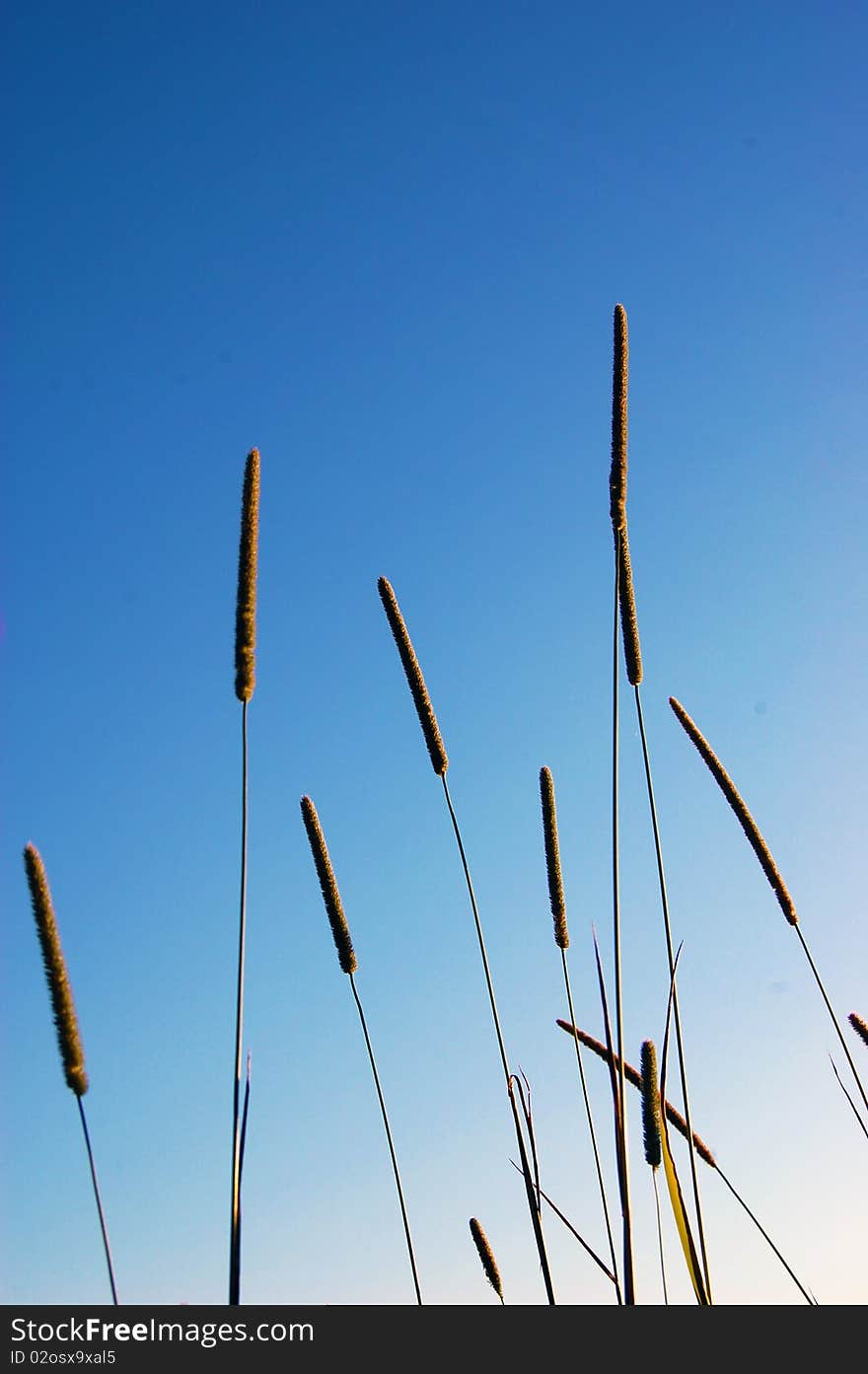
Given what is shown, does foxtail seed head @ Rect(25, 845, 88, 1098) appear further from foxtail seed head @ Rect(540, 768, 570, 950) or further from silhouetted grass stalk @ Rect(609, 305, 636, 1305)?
foxtail seed head @ Rect(540, 768, 570, 950)

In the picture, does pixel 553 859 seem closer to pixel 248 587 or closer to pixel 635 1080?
pixel 635 1080

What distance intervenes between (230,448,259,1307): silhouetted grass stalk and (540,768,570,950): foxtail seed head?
6.69 ft

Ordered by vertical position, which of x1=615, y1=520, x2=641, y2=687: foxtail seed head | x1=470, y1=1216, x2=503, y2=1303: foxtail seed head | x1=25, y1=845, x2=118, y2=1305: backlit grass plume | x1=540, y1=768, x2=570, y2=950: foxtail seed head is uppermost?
x1=615, y1=520, x2=641, y2=687: foxtail seed head

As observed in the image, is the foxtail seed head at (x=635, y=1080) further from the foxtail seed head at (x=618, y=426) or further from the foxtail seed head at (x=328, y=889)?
the foxtail seed head at (x=618, y=426)

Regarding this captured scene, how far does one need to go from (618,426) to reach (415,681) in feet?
5.79

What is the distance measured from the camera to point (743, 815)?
573 cm

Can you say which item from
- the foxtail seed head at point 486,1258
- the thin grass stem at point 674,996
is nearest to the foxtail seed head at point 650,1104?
the thin grass stem at point 674,996

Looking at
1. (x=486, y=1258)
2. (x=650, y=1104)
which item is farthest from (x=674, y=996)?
(x=486, y=1258)

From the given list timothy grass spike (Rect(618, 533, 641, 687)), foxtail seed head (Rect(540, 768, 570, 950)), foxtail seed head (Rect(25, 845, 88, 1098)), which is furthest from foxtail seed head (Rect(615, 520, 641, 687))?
foxtail seed head (Rect(25, 845, 88, 1098))

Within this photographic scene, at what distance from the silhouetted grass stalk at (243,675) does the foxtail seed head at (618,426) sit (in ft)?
4.63

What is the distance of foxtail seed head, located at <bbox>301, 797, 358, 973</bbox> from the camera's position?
4.79 metres

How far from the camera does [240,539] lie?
12.6 ft
